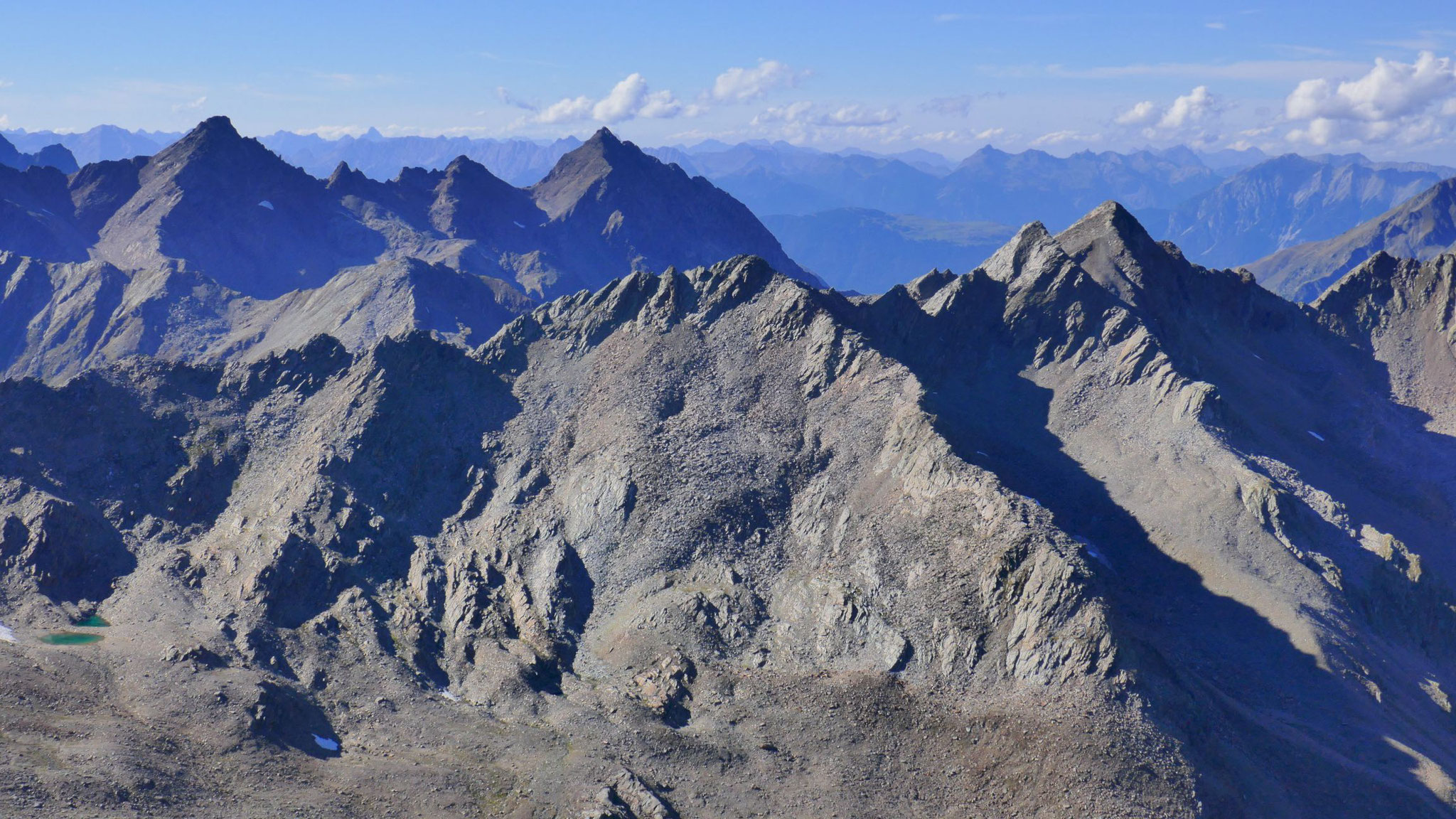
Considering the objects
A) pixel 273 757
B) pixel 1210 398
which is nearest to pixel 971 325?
pixel 1210 398

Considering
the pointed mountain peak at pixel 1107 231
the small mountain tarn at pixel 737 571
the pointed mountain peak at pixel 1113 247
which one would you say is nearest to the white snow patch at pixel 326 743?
the small mountain tarn at pixel 737 571

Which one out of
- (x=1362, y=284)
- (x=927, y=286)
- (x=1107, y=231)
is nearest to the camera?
(x=927, y=286)

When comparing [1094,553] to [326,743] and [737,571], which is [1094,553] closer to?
[737,571]

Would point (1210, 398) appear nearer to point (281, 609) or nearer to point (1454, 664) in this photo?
point (1454, 664)

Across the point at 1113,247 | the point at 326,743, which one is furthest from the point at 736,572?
the point at 1113,247

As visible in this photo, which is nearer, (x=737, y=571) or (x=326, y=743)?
(x=326, y=743)

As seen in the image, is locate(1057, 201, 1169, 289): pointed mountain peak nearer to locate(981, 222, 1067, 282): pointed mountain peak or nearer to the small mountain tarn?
the small mountain tarn

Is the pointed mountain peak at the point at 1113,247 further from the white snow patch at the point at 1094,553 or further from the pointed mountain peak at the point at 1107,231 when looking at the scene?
the white snow patch at the point at 1094,553
